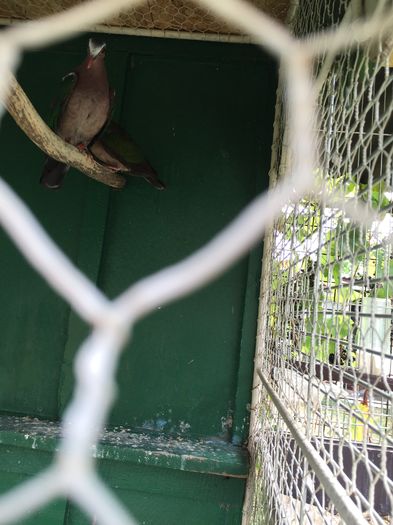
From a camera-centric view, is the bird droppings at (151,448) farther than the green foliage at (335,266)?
Yes

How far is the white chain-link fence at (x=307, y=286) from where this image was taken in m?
0.25

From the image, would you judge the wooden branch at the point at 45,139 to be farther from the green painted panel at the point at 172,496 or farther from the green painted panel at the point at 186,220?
the green painted panel at the point at 172,496

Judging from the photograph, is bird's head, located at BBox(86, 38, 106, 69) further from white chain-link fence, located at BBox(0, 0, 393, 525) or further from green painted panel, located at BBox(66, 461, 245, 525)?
green painted panel, located at BBox(66, 461, 245, 525)

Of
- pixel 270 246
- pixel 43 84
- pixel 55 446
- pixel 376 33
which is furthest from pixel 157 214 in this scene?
pixel 376 33

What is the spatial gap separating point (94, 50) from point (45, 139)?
0.55 meters

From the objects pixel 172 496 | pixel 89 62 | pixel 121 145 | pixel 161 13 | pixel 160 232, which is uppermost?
pixel 161 13

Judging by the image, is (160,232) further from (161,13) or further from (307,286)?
(307,286)

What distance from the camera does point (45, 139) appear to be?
4.25 ft

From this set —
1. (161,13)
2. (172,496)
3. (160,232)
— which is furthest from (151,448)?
(161,13)

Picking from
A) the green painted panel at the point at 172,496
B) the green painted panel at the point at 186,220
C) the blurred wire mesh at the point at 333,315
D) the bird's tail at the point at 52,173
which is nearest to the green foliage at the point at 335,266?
the blurred wire mesh at the point at 333,315

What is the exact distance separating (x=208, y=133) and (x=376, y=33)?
4.13 ft

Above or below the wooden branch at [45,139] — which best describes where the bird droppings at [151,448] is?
below

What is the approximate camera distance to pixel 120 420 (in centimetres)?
172

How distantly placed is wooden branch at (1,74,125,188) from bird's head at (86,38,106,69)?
391 millimetres
